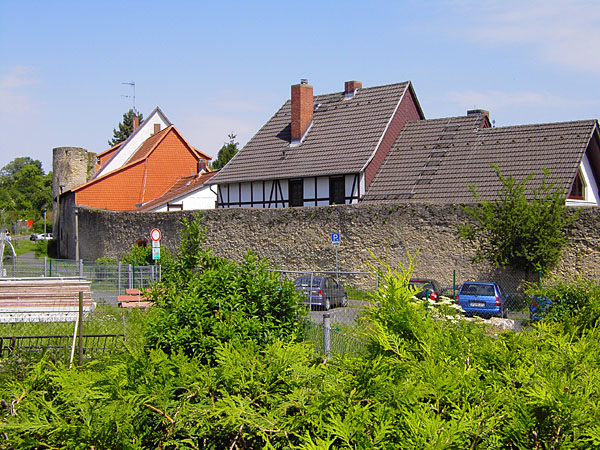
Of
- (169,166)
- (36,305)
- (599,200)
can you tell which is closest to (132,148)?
(169,166)

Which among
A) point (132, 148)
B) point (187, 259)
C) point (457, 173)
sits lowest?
point (187, 259)

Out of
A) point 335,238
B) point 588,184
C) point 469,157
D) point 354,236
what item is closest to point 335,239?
point 335,238

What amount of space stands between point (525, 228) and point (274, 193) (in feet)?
42.6

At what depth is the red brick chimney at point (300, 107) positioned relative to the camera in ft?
107

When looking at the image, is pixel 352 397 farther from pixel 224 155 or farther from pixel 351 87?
pixel 224 155

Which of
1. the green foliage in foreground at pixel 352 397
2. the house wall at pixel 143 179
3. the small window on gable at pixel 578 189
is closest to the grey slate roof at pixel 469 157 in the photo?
the small window on gable at pixel 578 189

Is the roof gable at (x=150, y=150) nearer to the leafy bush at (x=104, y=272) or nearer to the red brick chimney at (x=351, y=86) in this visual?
the red brick chimney at (x=351, y=86)

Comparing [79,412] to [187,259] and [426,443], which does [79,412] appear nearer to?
[426,443]

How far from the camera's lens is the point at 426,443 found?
251 cm

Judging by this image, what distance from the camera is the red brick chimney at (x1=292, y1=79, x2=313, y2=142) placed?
107 ft

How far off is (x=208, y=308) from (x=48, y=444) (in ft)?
7.64

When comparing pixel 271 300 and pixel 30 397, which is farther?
pixel 271 300

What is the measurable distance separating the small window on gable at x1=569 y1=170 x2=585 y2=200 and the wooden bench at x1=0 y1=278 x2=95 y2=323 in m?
18.0

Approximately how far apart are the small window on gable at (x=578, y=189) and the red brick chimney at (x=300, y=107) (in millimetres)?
12658
